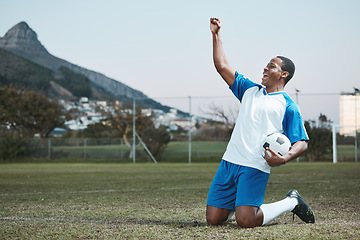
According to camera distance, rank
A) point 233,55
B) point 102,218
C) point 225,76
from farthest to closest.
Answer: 1. point 233,55
2. point 102,218
3. point 225,76

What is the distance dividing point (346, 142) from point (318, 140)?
1.40 metres

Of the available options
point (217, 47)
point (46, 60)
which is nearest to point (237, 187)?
point (217, 47)

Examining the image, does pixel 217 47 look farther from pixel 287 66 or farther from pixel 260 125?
pixel 260 125

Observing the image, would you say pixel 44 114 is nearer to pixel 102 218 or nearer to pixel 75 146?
pixel 75 146

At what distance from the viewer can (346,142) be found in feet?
75.6

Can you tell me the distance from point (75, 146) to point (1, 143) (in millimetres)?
4025

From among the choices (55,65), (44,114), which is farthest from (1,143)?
(55,65)

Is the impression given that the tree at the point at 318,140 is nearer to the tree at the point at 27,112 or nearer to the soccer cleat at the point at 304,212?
the soccer cleat at the point at 304,212

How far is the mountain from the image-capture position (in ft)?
427

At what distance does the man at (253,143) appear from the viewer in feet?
14.7

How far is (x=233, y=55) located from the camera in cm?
2319

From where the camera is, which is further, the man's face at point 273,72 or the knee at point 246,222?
the man's face at point 273,72

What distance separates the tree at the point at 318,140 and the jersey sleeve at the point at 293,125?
18830 millimetres

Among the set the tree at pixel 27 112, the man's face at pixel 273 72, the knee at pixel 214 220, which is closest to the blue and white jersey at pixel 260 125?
the man's face at pixel 273 72
